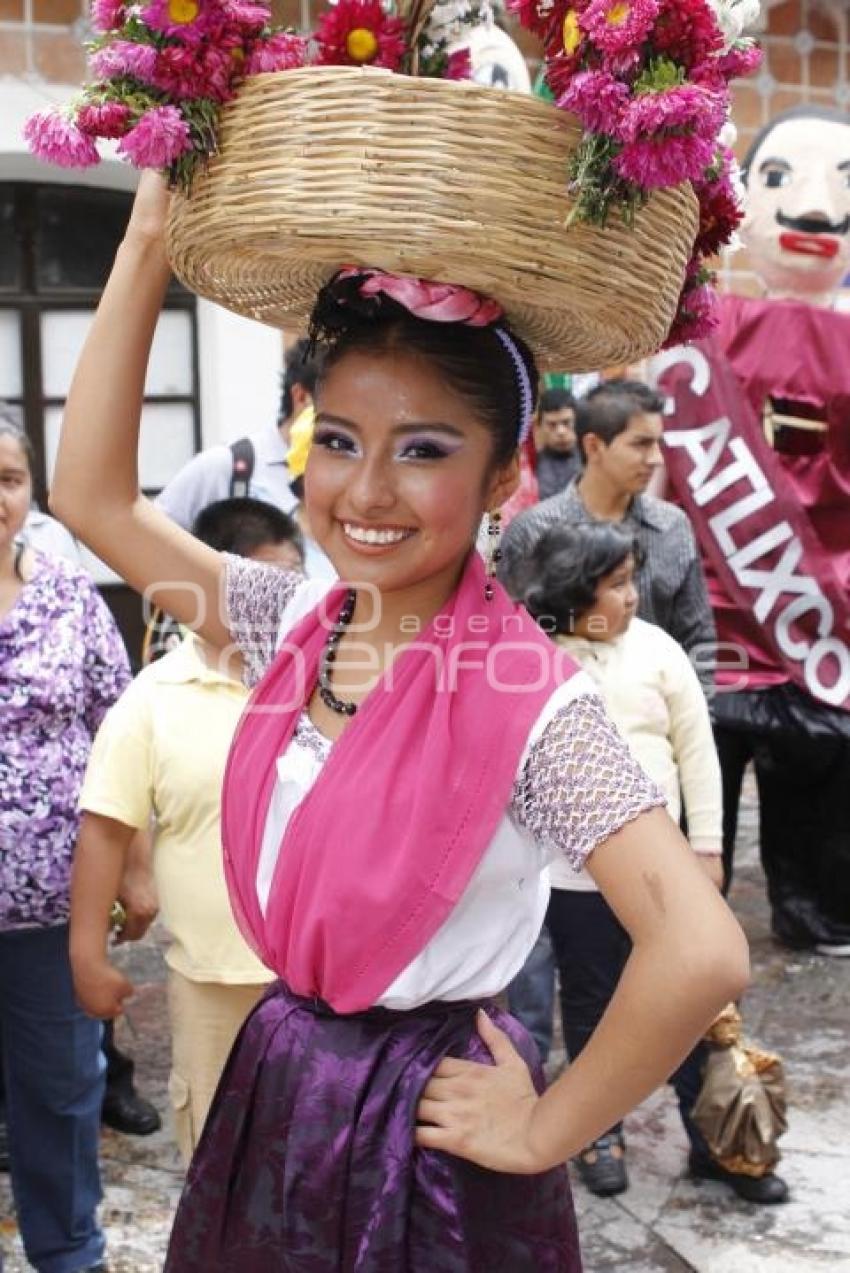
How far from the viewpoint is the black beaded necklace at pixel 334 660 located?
71.2 inches

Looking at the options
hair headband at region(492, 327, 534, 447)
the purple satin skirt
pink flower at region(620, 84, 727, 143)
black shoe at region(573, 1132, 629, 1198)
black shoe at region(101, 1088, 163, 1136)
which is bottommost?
black shoe at region(101, 1088, 163, 1136)

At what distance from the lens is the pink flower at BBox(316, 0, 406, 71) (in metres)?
1.62

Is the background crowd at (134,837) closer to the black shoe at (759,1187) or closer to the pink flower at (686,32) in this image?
the black shoe at (759,1187)

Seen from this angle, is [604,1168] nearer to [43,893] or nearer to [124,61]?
[43,893]

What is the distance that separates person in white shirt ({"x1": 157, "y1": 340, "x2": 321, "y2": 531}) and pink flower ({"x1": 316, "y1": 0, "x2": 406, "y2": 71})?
282 cm

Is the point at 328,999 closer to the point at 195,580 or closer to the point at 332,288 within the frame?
the point at 195,580

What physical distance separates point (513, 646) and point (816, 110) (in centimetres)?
424

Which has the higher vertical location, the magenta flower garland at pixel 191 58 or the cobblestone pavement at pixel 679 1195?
the magenta flower garland at pixel 191 58

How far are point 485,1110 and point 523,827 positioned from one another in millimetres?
302

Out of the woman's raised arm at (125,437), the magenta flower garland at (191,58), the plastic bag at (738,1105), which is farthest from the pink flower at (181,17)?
the plastic bag at (738,1105)

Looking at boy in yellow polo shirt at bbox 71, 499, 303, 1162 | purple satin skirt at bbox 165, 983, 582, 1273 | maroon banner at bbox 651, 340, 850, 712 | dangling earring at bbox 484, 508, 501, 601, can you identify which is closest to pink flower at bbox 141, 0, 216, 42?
dangling earring at bbox 484, 508, 501, 601

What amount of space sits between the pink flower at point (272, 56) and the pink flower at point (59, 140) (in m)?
0.21

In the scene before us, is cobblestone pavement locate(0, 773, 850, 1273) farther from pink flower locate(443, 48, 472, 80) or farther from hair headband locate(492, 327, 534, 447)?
pink flower locate(443, 48, 472, 80)

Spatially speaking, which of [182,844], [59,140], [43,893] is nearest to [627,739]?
[182,844]
